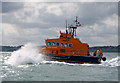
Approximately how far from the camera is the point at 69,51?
78.2 ft

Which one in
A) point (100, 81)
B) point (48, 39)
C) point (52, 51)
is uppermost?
point (48, 39)

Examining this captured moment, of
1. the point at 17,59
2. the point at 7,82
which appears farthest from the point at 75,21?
the point at 7,82

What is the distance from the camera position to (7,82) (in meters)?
12.8

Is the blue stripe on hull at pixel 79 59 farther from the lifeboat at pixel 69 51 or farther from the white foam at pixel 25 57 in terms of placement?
the white foam at pixel 25 57

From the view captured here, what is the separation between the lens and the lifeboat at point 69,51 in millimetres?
23328

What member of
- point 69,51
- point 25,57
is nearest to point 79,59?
point 69,51

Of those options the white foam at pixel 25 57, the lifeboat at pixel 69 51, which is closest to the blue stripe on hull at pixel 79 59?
the lifeboat at pixel 69 51

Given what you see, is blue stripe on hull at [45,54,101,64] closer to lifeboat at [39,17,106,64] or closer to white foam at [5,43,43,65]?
lifeboat at [39,17,106,64]

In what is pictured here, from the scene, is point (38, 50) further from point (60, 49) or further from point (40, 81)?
point (40, 81)

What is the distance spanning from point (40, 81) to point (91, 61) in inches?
466

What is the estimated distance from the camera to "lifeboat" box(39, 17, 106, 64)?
23328 mm

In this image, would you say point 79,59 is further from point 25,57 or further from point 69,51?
point 25,57

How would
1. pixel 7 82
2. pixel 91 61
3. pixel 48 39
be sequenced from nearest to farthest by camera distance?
pixel 7 82, pixel 91 61, pixel 48 39

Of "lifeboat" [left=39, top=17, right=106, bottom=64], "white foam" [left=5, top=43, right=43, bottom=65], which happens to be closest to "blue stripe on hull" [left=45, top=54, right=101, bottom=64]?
"lifeboat" [left=39, top=17, right=106, bottom=64]
